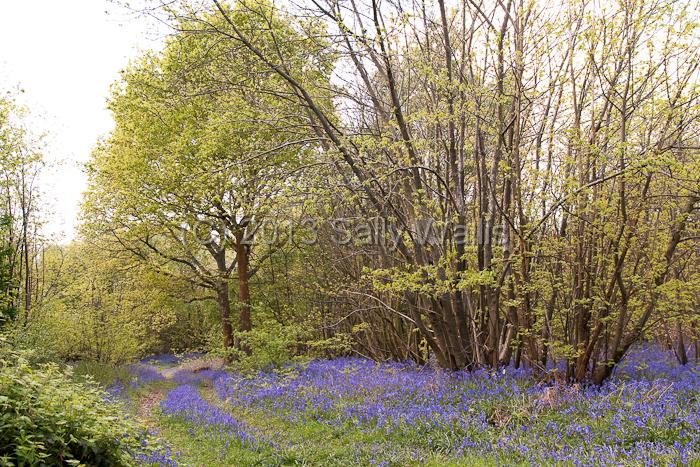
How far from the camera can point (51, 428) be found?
3754mm

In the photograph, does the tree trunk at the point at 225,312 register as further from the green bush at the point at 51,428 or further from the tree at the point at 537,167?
the green bush at the point at 51,428

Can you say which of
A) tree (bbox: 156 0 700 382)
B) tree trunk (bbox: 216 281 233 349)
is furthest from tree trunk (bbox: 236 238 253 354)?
tree (bbox: 156 0 700 382)

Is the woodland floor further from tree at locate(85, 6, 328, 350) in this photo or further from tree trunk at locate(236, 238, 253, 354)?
tree trunk at locate(236, 238, 253, 354)

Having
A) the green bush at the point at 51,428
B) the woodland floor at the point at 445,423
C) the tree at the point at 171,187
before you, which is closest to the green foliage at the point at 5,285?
the tree at the point at 171,187

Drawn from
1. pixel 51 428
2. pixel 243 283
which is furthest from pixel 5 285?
pixel 51 428

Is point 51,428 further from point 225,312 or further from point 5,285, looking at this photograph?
point 225,312

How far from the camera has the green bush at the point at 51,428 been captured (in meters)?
3.52

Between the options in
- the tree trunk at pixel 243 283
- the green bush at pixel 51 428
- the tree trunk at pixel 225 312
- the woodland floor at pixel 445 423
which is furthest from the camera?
the tree trunk at pixel 225 312

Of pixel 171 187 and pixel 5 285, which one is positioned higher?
pixel 171 187

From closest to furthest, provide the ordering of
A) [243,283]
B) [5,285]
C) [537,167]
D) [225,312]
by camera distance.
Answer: [537,167] → [5,285] → [243,283] → [225,312]

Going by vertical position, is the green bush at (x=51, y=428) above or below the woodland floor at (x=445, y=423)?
above

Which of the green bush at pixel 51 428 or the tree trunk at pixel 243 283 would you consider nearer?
the green bush at pixel 51 428

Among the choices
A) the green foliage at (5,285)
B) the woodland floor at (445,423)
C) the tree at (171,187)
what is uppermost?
the tree at (171,187)

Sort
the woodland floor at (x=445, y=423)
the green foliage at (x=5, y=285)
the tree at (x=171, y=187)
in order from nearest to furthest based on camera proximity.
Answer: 1. the woodland floor at (x=445, y=423)
2. the green foliage at (x=5, y=285)
3. the tree at (x=171, y=187)
